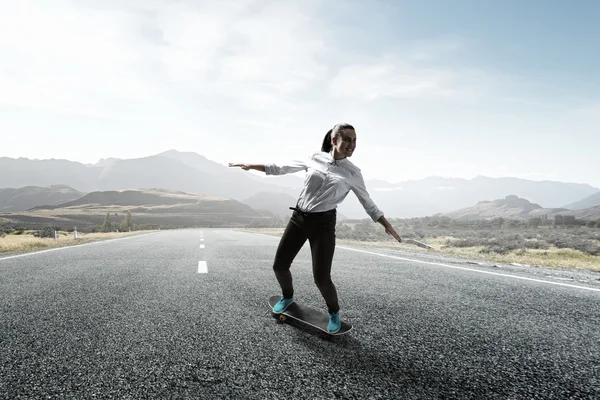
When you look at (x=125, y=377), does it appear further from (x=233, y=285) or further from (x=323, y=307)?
(x=233, y=285)

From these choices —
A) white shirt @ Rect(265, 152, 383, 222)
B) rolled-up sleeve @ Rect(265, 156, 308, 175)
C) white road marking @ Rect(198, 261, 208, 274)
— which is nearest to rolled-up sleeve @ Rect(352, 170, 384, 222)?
white shirt @ Rect(265, 152, 383, 222)

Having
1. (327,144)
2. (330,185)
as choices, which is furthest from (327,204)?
(327,144)

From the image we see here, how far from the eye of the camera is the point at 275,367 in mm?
2342

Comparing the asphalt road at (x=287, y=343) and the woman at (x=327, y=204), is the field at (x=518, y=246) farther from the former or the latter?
the woman at (x=327, y=204)

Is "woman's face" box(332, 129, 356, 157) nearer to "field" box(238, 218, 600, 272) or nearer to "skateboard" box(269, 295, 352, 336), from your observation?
"skateboard" box(269, 295, 352, 336)

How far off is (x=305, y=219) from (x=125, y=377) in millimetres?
1816

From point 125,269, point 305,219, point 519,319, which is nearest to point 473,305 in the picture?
point 519,319

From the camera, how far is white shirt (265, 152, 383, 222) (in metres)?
3.13

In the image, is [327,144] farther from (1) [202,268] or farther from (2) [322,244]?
(1) [202,268]

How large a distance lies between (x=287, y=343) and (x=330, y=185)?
1.38m

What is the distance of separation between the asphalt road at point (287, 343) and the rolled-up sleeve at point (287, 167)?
150cm

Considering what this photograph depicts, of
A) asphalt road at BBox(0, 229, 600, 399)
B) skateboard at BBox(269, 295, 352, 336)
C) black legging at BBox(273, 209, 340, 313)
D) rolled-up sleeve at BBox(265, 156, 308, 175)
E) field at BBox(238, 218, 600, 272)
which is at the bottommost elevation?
field at BBox(238, 218, 600, 272)

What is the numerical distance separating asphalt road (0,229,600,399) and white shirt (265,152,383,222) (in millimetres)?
1143

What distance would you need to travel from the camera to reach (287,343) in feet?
9.24
